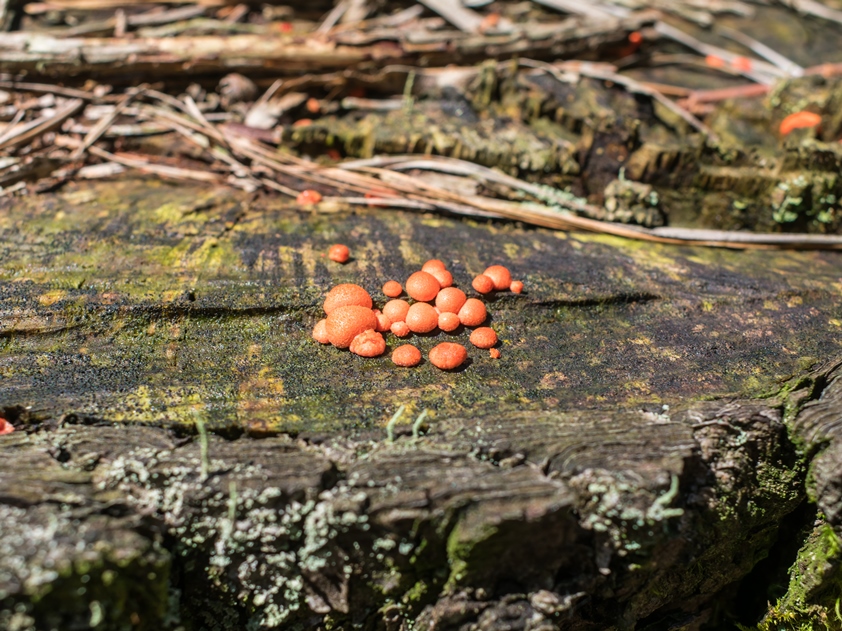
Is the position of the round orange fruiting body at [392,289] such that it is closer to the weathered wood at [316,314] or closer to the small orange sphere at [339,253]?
the weathered wood at [316,314]

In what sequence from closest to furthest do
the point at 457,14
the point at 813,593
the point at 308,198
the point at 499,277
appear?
the point at 813,593 < the point at 499,277 < the point at 308,198 < the point at 457,14

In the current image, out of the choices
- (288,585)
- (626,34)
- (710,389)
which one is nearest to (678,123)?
(626,34)

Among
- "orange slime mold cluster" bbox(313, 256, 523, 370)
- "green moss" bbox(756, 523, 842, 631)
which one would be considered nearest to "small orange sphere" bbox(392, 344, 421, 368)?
"orange slime mold cluster" bbox(313, 256, 523, 370)

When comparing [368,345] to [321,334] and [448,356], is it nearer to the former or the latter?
[321,334]

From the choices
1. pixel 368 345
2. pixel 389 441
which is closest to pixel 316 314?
pixel 368 345

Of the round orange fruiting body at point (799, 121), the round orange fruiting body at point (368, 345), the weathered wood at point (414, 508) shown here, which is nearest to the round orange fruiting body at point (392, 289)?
the round orange fruiting body at point (368, 345)
